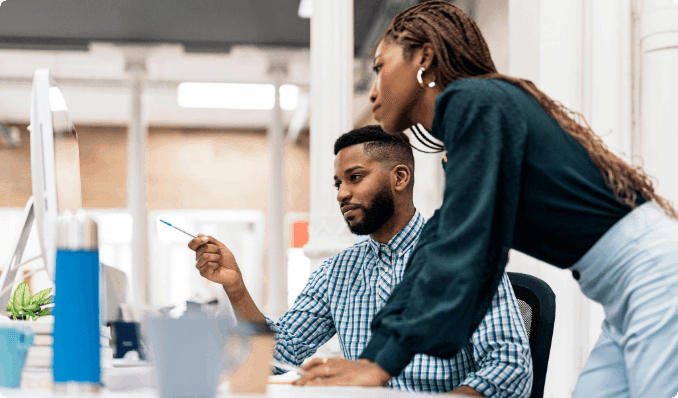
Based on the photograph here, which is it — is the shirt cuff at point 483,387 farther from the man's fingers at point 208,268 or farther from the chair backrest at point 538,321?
the man's fingers at point 208,268

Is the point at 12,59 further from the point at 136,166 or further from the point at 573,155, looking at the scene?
the point at 573,155

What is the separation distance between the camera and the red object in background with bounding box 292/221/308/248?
10477 mm

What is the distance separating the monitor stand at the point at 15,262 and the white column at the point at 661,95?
193 centimetres

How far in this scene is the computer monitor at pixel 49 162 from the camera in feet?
3.45

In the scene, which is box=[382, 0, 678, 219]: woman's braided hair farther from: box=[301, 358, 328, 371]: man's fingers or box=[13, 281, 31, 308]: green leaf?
box=[13, 281, 31, 308]: green leaf

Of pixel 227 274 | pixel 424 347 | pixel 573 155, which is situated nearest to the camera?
pixel 424 347

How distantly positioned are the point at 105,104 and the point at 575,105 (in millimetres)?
8238

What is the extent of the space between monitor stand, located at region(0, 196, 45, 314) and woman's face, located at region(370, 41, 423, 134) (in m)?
0.72

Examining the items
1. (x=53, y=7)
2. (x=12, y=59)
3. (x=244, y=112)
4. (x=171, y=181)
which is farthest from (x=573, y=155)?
(x=171, y=181)

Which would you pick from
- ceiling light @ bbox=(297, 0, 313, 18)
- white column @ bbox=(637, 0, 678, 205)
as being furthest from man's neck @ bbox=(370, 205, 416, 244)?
ceiling light @ bbox=(297, 0, 313, 18)

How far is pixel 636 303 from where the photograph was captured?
2.78ft

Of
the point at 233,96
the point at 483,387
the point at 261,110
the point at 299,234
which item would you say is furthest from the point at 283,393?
the point at 299,234

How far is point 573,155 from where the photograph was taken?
0.89 meters

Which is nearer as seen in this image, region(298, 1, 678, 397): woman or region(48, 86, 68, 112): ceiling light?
region(298, 1, 678, 397): woman
